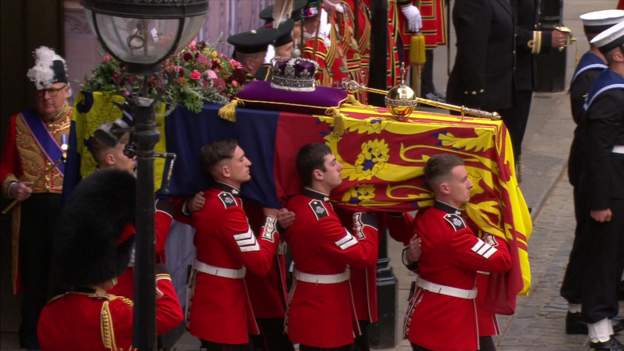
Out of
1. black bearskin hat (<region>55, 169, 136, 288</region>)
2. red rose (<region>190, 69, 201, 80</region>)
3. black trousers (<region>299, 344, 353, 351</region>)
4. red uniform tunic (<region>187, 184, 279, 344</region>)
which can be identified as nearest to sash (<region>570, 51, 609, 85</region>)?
black trousers (<region>299, 344, 353, 351</region>)

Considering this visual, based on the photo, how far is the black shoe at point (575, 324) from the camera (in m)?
9.78

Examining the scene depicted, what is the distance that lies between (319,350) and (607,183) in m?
2.45

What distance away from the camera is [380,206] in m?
7.61

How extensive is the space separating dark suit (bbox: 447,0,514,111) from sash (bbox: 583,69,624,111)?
2.37 metres

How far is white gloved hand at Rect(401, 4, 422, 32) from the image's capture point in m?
14.0

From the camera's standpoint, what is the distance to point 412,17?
1398 cm

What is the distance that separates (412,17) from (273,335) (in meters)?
6.34

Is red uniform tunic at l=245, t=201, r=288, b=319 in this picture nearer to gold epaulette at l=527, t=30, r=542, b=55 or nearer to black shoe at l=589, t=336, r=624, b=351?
black shoe at l=589, t=336, r=624, b=351

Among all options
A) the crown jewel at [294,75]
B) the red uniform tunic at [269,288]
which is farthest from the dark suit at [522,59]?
the crown jewel at [294,75]

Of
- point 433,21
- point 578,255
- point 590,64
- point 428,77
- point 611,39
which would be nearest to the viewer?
point 611,39

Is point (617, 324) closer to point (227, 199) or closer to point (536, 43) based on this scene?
point (536, 43)

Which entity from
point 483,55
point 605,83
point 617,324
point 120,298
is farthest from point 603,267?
point 120,298

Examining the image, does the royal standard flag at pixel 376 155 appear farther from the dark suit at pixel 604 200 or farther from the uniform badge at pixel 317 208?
the dark suit at pixel 604 200

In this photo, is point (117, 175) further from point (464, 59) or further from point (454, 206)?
point (464, 59)
